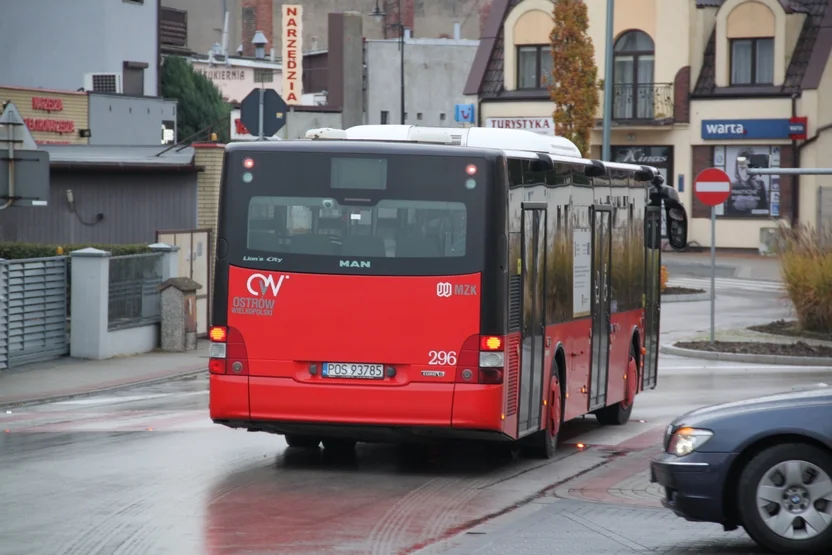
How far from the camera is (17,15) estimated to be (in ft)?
171

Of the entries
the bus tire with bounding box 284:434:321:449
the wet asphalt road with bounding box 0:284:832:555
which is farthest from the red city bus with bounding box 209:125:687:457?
the bus tire with bounding box 284:434:321:449

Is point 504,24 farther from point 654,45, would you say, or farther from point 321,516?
point 321,516

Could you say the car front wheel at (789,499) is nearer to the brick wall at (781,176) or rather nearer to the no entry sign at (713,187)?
the no entry sign at (713,187)

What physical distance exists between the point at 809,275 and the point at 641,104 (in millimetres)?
30182

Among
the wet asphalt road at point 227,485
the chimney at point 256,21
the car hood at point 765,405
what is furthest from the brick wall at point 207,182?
the chimney at point 256,21

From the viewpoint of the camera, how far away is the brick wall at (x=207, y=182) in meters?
32.0

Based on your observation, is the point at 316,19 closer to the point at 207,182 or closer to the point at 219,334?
the point at 207,182

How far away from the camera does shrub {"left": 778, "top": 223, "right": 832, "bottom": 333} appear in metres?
29.4

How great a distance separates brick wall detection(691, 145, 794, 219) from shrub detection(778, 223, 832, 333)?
26030 millimetres

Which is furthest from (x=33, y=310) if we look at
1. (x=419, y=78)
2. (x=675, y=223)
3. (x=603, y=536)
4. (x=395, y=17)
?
(x=395, y=17)

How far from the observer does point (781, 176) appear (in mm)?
56094

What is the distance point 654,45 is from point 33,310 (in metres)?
39.9

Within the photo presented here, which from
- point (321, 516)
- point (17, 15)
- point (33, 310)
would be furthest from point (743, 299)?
point (321, 516)

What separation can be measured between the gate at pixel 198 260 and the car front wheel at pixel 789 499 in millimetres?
18811
